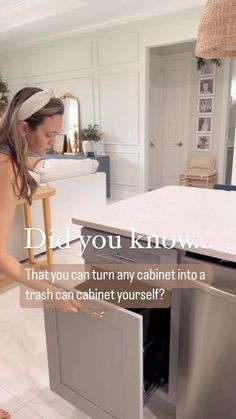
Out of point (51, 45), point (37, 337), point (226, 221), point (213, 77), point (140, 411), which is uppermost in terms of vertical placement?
point (51, 45)

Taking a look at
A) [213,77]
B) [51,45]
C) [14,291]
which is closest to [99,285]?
[14,291]

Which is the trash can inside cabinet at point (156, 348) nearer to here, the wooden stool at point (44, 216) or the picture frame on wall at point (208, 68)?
the wooden stool at point (44, 216)

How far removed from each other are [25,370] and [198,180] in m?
4.41

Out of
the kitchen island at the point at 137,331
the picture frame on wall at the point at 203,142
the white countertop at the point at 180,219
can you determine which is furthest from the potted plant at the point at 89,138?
the kitchen island at the point at 137,331

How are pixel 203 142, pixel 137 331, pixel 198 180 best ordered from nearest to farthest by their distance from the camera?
1. pixel 137 331
2. pixel 198 180
3. pixel 203 142

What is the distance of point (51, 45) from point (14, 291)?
513cm

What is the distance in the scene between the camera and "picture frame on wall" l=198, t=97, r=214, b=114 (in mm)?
5414

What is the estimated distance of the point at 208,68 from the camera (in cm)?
530

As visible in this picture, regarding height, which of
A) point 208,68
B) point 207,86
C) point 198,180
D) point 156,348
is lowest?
point 156,348

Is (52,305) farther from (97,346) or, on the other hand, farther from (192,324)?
(192,324)

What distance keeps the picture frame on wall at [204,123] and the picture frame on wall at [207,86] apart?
39cm

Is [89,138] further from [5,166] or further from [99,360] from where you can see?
[99,360]

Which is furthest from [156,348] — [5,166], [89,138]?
[89,138]

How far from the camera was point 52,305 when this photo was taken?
3.83 feet
